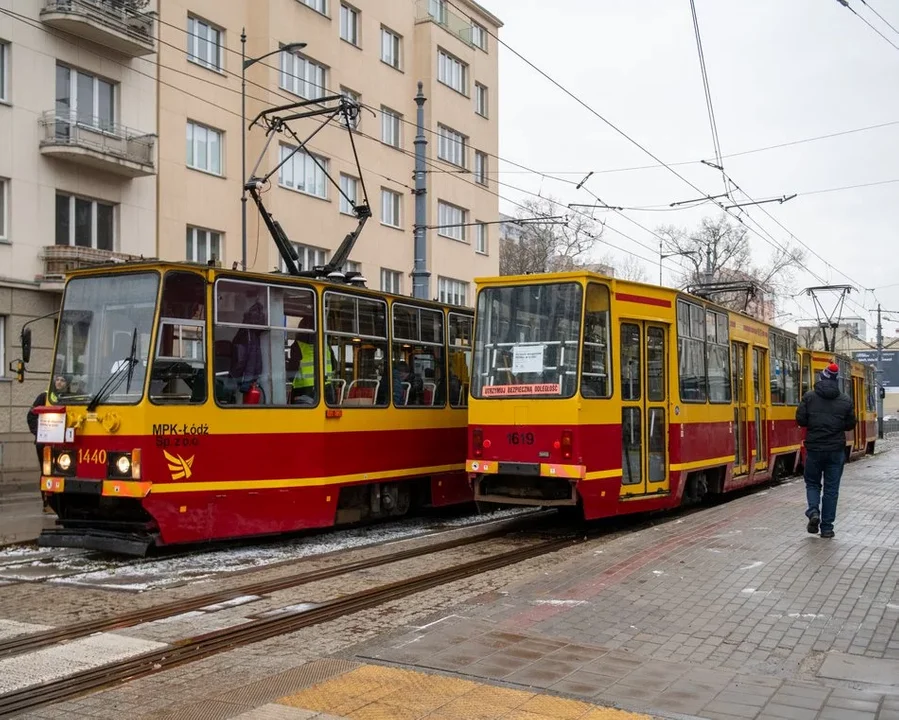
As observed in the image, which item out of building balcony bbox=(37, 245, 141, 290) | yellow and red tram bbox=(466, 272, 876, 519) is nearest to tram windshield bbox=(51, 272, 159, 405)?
yellow and red tram bbox=(466, 272, 876, 519)

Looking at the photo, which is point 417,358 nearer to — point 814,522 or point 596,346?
point 596,346

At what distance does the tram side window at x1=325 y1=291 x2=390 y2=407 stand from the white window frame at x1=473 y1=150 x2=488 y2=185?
1056 inches

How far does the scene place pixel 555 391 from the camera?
38.0ft

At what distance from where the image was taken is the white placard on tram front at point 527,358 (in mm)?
11797

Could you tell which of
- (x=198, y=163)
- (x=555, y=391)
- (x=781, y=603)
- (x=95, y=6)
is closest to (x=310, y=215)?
(x=198, y=163)

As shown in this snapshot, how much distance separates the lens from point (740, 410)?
53.4 ft

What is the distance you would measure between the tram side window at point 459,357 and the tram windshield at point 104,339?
5246 millimetres

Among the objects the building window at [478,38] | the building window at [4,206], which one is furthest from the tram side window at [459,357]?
the building window at [478,38]

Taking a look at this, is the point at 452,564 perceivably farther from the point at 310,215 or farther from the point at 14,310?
the point at 310,215

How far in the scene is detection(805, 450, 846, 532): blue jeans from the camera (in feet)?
34.3

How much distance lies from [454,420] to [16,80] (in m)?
13.3

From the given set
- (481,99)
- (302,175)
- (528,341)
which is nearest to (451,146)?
(481,99)

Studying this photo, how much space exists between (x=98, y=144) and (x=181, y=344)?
13986 millimetres

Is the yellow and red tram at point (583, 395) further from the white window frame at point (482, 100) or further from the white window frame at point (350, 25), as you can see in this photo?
the white window frame at point (482, 100)
